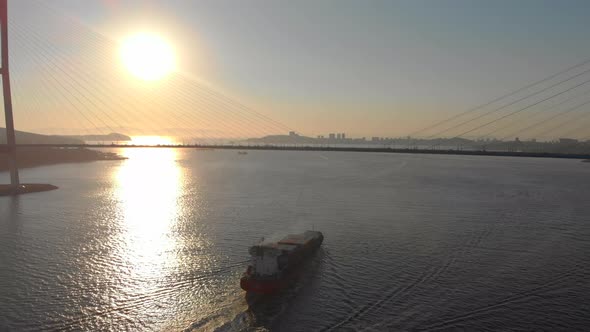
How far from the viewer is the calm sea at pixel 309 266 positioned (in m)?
21.7

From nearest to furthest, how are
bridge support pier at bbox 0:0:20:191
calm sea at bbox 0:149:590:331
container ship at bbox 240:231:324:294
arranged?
1. calm sea at bbox 0:149:590:331
2. container ship at bbox 240:231:324:294
3. bridge support pier at bbox 0:0:20:191

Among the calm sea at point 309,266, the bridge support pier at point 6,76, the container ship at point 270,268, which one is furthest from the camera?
the bridge support pier at point 6,76

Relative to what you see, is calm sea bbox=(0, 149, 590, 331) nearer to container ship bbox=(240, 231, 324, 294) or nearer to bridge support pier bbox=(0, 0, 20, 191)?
container ship bbox=(240, 231, 324, 294)

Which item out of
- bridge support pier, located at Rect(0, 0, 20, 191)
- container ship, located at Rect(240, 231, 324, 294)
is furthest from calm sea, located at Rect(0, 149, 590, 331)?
bridge support pier, located at Rect(0, 0, 20, 191)

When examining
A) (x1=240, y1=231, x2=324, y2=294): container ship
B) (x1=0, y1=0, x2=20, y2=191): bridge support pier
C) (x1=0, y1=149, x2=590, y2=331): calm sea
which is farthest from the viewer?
(x1=0, y1=0, x2=20, y2=191): bridge support pier

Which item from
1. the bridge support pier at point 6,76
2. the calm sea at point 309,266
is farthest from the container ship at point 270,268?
the bridge support pier at point 6,76

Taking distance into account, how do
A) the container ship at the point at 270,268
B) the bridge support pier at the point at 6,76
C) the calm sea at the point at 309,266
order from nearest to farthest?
the calm sea at the point at 309,266
the container ship at the point at 270,268
the bridge support pier at the point at 6,76

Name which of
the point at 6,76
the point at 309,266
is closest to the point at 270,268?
the point at 309,266

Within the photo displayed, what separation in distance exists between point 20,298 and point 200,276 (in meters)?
11.9

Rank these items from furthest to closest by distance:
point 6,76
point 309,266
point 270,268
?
point 6,76, point 309,266, point 270,268

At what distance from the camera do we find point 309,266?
30.3 m

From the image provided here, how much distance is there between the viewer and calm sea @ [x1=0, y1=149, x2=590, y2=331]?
71.2 ft

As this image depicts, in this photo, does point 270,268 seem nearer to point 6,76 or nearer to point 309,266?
point 309,266

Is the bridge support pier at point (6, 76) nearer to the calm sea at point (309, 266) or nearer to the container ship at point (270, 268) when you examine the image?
the calm sea at point (309, 266)
